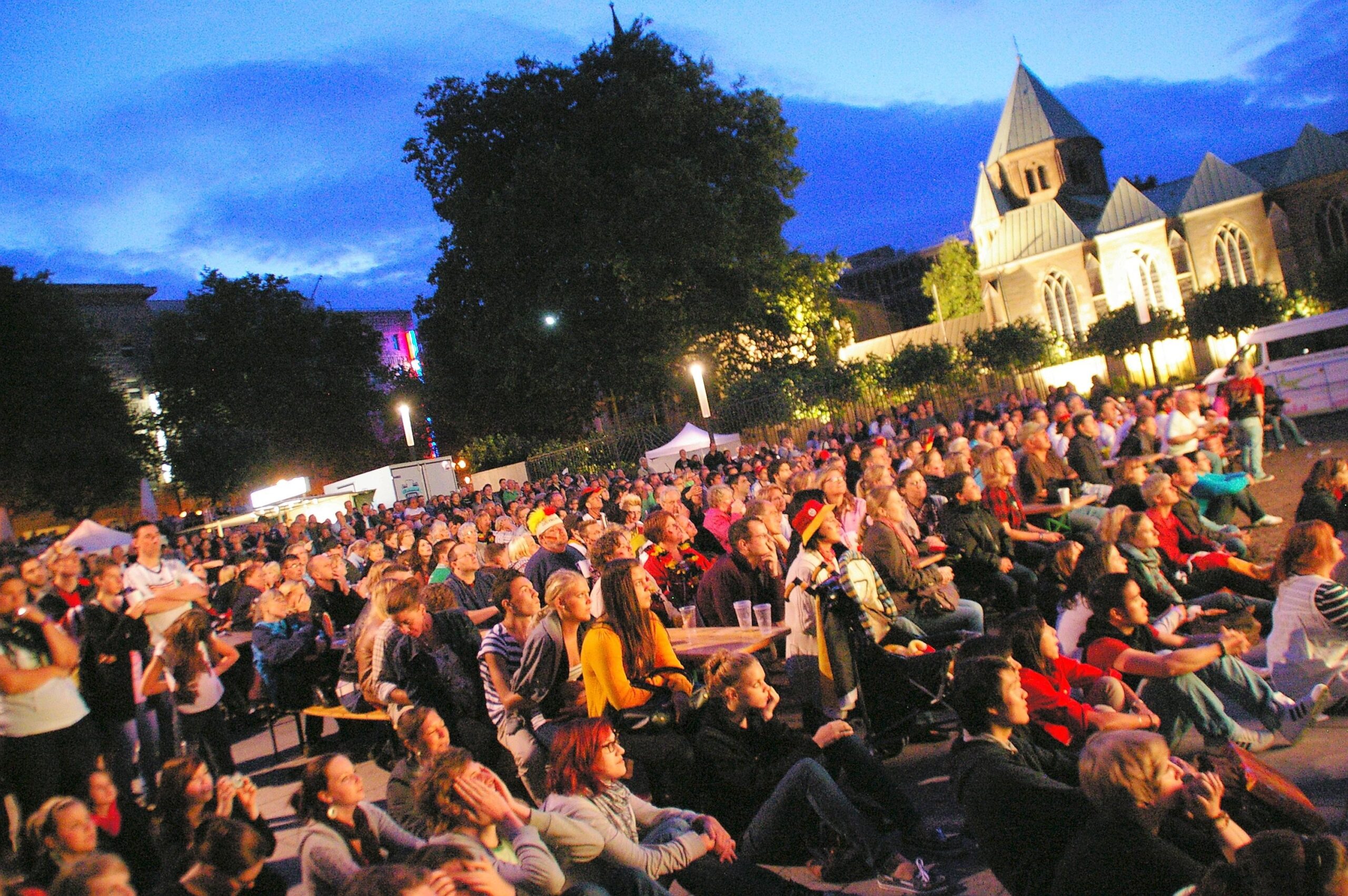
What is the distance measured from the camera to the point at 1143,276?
50.2 metres

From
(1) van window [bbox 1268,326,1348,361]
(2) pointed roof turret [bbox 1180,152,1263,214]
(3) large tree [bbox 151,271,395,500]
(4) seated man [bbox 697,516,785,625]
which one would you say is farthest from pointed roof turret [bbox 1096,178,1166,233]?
(4) seated man [bbox 697,516,785,625]

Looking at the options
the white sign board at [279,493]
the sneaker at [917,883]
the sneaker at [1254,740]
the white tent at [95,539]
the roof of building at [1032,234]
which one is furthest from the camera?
the roof of building at [1032,234]

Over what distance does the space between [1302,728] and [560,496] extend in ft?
35.9

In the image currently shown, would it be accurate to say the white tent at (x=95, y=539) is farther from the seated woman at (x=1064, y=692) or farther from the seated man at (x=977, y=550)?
the seated woman at (x=1064, y=692)

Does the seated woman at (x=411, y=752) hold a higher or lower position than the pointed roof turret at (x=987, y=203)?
lower

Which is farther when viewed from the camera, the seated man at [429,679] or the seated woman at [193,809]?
the seated man at [429,679]

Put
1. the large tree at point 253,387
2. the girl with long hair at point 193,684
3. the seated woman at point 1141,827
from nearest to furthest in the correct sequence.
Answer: the seated woman at point 1141,827, the girl with long hair at point 193,684, the large tree at point 253,387

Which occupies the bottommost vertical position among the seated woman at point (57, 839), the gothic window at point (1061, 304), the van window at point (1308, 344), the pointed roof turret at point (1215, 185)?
the seated woman at point (57, 839)

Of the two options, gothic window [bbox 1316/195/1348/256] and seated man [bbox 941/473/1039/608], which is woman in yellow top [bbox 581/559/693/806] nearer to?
seated man [bbox 941/473/1039/608]

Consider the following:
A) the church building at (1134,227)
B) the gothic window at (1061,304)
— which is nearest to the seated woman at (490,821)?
the church building at (1134,227)

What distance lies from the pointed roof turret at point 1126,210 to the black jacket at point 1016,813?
5358 centimetres

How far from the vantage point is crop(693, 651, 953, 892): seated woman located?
383cm

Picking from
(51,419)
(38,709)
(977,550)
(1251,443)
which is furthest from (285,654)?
(51,419)

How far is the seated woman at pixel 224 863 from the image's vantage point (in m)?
3.30
